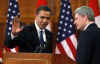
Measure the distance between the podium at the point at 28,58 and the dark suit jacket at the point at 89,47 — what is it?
87 cm

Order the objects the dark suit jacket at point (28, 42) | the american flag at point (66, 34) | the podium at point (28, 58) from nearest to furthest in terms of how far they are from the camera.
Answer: the podium at point (28, 58)
the dark suit jacket at point (28, 42)
the american flag at point (66, 34)

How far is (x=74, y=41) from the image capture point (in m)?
5.90

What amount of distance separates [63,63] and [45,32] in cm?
178

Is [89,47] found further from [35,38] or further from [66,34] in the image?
[66,34]

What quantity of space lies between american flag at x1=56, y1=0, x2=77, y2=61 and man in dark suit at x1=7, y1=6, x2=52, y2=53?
1.48 meters

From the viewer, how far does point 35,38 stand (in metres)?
4.35

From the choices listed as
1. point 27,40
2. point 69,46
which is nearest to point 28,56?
point 27,40

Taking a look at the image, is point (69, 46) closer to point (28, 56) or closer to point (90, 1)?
point (90, 1)

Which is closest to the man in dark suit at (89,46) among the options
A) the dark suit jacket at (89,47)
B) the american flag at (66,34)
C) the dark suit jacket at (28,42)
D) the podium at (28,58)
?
the dark suit jacket at (89,47)

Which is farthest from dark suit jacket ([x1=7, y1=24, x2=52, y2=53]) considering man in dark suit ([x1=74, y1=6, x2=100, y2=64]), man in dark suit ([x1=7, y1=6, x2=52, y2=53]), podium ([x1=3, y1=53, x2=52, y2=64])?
man in dark suit ([x1=74, y1=6, x2=100, y2=64])

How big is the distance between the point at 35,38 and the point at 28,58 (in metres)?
0.55

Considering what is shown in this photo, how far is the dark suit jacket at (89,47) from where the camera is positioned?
3.02 m

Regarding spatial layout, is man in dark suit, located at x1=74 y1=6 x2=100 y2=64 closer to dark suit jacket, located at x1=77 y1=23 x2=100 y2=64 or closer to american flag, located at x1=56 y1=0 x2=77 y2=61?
dark suit jacket, located at x1=77 y1=23 x2=100 y2=64

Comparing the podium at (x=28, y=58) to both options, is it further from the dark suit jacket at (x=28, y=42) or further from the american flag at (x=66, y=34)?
the american flag at (x=66, y=34)
